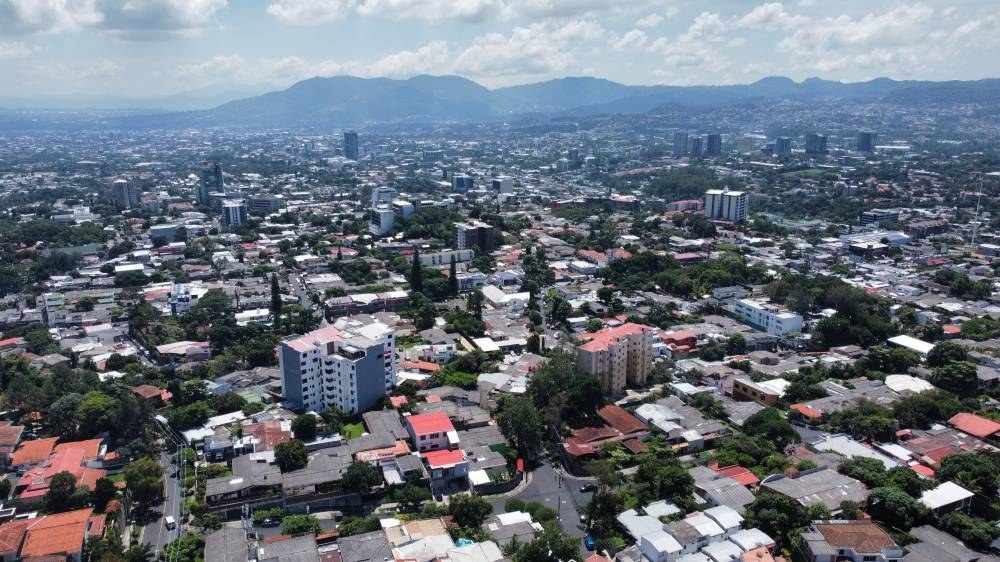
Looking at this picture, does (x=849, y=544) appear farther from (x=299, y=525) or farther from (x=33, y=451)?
(x=33, y=451)

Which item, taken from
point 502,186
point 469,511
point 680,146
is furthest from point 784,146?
point 469,511

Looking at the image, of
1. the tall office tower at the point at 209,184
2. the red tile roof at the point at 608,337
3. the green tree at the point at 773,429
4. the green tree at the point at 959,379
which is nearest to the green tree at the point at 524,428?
the red tile roof at the point at 608,337

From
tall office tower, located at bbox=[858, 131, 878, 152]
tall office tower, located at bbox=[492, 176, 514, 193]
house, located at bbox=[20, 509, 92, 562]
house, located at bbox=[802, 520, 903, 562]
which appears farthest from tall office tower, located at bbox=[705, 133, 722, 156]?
house, located at bbox=[20, 509, 92, 562]

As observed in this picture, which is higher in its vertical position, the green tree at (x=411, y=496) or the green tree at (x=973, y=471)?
the green tree at (x=973, y=471)

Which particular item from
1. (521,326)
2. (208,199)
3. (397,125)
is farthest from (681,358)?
(397,125)

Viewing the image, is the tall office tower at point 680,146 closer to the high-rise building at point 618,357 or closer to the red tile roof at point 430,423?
the high-rise building at point 618,357

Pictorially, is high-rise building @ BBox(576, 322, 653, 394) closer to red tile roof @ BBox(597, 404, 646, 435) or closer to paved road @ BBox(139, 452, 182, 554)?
Answer: red tile roof @ BBox(597, 404, 646, 435)
